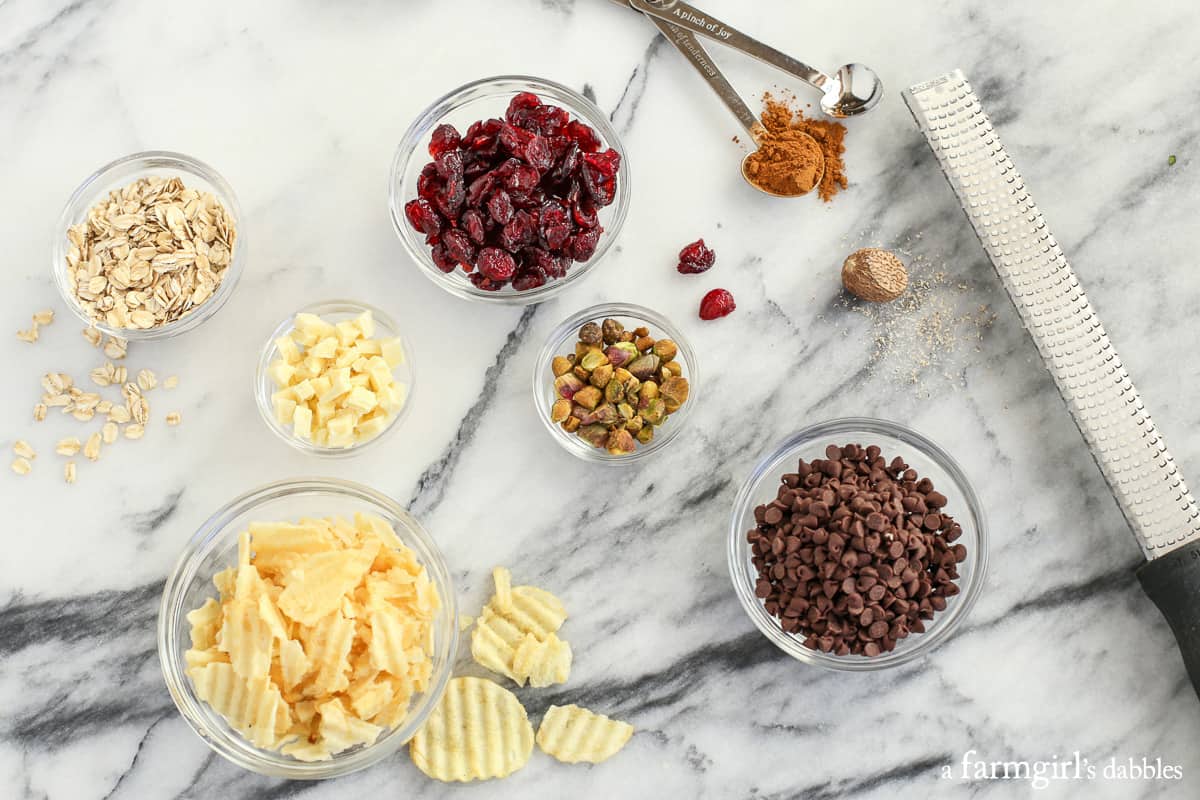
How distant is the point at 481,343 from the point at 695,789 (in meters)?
1.05

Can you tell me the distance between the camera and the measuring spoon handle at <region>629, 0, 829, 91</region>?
80.8 inches

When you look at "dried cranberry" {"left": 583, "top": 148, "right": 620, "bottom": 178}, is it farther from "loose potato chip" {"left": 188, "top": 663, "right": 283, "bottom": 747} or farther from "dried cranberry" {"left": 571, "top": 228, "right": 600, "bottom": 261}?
"loose potato chip" {"left": 188, "top": 663, "right": 283, "bottom": 747}

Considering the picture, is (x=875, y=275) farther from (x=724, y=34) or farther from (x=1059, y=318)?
(x=724, y=34)

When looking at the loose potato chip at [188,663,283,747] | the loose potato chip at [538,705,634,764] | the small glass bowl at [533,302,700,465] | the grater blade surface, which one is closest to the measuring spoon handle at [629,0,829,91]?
the grater blade surface

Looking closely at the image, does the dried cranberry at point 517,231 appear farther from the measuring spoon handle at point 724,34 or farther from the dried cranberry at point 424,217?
the measuring spoon handle at point 724,34

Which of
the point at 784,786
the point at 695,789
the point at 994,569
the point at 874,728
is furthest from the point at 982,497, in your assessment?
the point at 695,789

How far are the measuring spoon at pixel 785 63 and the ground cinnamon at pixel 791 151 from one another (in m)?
0.06

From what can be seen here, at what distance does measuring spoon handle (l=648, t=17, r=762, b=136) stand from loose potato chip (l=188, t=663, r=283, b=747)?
4.75ft

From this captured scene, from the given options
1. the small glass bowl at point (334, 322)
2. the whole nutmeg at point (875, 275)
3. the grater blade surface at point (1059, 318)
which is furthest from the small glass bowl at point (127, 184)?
the grater blade surface at point (1059, 318)

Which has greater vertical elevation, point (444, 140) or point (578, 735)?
point (444, 140)

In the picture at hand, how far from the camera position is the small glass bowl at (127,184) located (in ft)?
6.33

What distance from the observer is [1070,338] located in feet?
6.46

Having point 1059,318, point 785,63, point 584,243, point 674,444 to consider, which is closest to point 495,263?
point 584,243

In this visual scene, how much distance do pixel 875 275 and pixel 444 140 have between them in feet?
3.00
